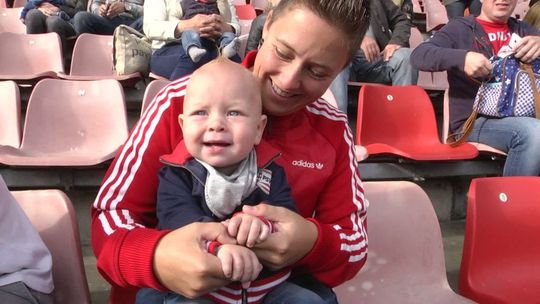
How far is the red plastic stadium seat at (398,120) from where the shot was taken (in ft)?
8.93

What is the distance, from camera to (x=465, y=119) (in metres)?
2.74

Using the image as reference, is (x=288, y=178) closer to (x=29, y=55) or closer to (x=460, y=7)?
(x=29, y=55)

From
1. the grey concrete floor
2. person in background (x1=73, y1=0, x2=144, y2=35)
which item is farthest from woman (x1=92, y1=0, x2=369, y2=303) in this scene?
person in background (x1=73, y1=0, x2=144, y2=35)

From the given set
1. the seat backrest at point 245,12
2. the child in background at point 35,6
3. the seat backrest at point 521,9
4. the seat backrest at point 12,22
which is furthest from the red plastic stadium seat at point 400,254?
the seat backrest at point 521,9

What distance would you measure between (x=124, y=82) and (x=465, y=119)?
1.83 metres

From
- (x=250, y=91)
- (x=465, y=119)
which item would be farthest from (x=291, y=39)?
(x=465, y=119)

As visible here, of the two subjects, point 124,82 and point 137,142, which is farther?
point 124,82

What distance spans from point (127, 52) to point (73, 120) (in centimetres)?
75

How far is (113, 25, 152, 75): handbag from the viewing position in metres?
3.18

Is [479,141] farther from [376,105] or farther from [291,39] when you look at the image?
[291,39]

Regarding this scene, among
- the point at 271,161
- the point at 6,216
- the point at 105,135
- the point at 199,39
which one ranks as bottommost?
the point at 105,135

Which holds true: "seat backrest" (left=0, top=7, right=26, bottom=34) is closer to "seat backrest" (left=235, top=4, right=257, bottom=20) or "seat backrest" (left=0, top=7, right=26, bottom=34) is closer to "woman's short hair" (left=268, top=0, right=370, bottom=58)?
"seat backrest" (left=235, top=4, right=257, bottom=20)

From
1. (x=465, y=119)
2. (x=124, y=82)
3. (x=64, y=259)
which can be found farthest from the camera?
(x=124, y=82)

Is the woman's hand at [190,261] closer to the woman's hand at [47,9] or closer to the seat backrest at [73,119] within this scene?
the seat backrest at [73,119]
